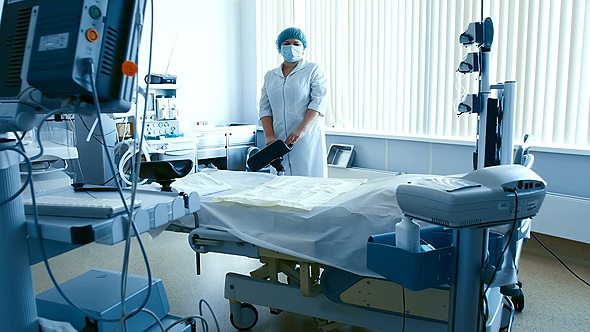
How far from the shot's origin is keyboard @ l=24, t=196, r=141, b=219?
983mm

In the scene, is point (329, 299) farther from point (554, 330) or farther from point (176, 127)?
point (176, 127)

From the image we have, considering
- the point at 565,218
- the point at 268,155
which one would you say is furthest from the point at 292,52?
the point at 565,218

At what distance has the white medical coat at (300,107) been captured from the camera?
3.07 meters

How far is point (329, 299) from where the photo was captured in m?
1.71

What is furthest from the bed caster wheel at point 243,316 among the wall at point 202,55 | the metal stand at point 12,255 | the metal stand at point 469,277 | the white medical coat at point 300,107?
the wall at point 202,55

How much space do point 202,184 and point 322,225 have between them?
0.77m

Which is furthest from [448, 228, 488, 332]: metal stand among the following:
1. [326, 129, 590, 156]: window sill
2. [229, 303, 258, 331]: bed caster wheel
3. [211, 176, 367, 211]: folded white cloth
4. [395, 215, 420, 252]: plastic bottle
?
[326, 129, 590, 156]: window sill

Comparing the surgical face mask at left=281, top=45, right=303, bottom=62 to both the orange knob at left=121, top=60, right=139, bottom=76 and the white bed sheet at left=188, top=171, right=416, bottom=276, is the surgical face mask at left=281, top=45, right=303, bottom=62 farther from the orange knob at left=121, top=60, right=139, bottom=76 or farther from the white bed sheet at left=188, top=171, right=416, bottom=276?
the orange knob at left=121, top=60, right=139, bottom=76

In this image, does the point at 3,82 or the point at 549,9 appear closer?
the point at 3,82

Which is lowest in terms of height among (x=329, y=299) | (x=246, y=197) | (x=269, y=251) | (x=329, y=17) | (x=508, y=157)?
(x=329, y=299)

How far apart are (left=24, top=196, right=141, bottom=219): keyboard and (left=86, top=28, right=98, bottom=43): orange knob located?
0.36m

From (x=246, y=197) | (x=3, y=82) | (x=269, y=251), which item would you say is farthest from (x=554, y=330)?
(x=3, y=82)

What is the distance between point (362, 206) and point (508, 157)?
52 cm

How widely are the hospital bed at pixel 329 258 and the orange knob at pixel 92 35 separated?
3.10 feet
